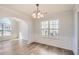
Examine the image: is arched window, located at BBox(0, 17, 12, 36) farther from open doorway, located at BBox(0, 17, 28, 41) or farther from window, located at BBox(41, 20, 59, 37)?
window, located at BBox(41, 20, 59, 37)

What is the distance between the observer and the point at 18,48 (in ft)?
7.91

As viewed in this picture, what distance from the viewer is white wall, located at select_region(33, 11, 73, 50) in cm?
236

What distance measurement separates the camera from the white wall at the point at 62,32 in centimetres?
236

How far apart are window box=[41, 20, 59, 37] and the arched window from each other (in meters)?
0.91

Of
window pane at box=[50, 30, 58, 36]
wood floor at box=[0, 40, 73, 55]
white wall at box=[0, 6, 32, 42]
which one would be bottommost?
wood floor at box=[0, 40, 73, 55]

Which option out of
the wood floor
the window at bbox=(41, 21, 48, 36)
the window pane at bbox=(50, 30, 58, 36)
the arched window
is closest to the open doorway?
the arched window

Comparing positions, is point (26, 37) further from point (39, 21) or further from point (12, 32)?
point (39, 21)

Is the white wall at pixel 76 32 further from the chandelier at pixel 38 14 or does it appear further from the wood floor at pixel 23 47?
the chandelier at pixel 38 14

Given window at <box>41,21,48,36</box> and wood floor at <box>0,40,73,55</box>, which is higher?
window at <box>41,21,48,36</box>

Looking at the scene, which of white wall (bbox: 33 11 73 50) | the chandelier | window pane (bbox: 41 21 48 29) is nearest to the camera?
the chandelier

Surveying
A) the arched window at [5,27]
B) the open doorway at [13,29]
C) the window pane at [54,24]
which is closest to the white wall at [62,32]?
the window pane at [54,24]

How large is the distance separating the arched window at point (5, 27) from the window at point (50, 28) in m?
0.91

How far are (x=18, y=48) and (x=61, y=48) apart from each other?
1198 mm

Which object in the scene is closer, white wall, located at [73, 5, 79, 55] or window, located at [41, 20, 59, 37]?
white wall, located at [73, 5, 79, 55]
